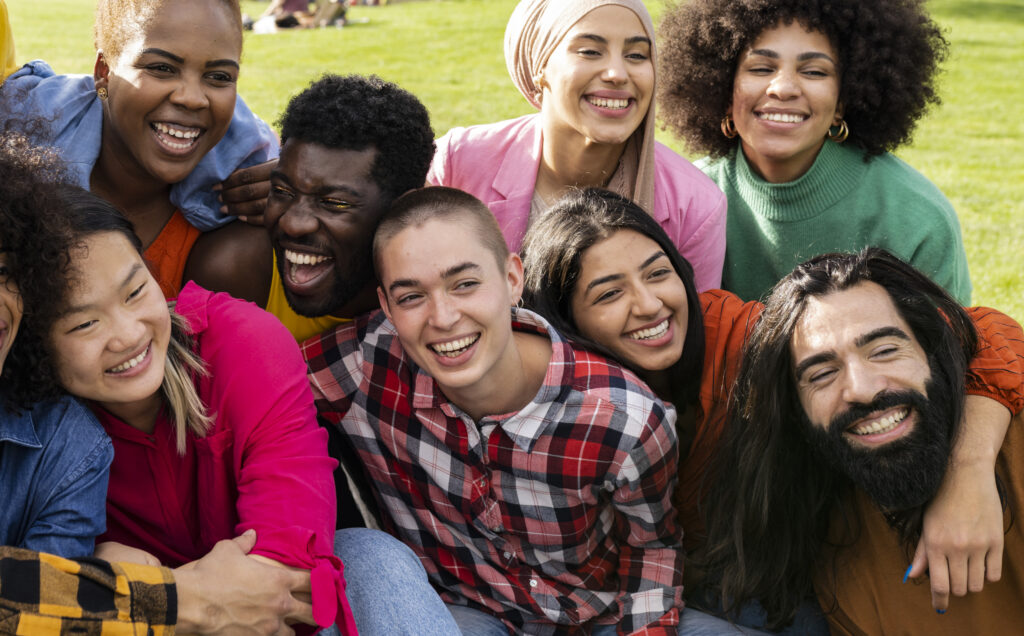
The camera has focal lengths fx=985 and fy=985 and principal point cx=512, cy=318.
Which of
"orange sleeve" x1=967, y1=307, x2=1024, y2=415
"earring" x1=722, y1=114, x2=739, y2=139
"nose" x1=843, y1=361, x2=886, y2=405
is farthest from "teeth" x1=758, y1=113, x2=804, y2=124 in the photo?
"nose" x1=843, y1=361, x2=886, y2=405

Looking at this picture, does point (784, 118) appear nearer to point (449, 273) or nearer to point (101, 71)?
point (449, 273)

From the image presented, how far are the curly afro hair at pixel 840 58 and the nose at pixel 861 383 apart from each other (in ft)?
5.68

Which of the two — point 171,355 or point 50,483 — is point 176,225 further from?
point 50,483

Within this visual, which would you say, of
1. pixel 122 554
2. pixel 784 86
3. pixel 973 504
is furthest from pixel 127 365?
pixel 784 86

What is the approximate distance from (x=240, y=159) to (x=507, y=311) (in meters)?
1.34

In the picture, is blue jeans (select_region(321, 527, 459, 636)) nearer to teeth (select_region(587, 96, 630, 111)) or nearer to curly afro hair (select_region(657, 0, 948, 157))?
teeth (select_region(587, 96, 630, 111))

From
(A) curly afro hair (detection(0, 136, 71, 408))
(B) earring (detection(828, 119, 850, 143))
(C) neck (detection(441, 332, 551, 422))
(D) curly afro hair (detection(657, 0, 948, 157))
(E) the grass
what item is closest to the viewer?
(A) curly afro hair (detection(0, 136, 71, 408))

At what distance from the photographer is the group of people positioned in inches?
99.1

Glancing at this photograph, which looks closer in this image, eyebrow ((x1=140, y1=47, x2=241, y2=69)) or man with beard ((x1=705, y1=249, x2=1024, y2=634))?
man with beard ((x1=705, y1=249, x2=1024, y2=634))

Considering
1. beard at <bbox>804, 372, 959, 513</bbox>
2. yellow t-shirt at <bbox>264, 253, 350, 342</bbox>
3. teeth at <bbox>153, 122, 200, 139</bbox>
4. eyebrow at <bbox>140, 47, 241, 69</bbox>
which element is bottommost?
yellow t-shirt at <bbox>264, 253, 350, 342</bbox>

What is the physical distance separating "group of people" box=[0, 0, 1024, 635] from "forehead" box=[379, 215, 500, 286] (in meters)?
0.01

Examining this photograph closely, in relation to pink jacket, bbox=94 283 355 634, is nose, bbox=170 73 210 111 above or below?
above

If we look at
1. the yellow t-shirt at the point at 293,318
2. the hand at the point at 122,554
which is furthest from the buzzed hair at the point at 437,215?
the hand at the point at 122,554

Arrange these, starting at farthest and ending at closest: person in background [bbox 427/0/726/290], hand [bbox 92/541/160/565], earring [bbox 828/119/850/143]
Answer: earring [bbox 828/119/850/143] → person in background [bbox 427/0/726/290] → hand [bbox 92/541/160/565]
